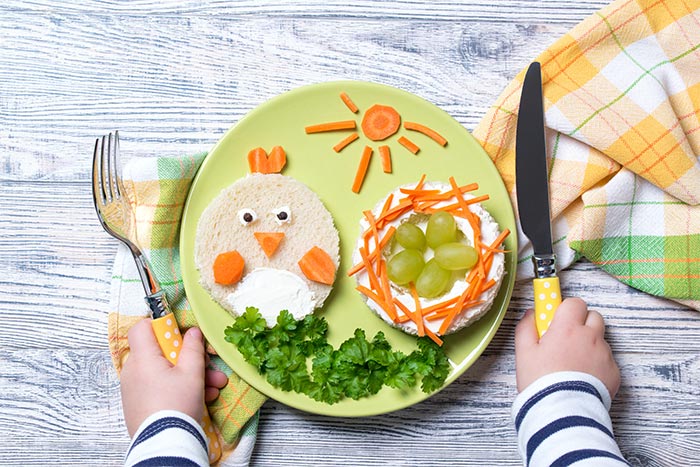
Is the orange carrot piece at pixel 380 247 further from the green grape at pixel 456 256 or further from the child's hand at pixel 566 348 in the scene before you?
the child's hand at pixel 566 348

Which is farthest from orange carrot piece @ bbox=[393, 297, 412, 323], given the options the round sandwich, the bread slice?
the bread slice

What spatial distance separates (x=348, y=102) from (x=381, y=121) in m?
0.11

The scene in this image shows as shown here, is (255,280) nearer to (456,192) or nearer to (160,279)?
(160,279)

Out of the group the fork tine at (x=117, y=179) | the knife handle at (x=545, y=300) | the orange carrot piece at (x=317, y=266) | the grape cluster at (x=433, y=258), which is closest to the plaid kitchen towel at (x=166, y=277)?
the fork tine at (x=117, y=179)

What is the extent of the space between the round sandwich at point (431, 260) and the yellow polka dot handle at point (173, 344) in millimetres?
561

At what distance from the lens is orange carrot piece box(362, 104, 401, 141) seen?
6.40 feet

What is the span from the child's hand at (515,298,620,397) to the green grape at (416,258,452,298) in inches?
13.7

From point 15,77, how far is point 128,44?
37 centimetres

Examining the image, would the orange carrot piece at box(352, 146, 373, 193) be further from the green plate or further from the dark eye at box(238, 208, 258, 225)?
the dark eye at box(238, 208, 258, 225)

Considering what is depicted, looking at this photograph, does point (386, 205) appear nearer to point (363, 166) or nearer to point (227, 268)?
point (363, 166)

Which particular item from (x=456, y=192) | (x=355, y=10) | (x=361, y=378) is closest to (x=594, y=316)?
(x=456, y=192)

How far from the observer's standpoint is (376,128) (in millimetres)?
1954

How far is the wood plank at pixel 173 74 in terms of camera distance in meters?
2.04

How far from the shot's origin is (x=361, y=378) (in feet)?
6.14
